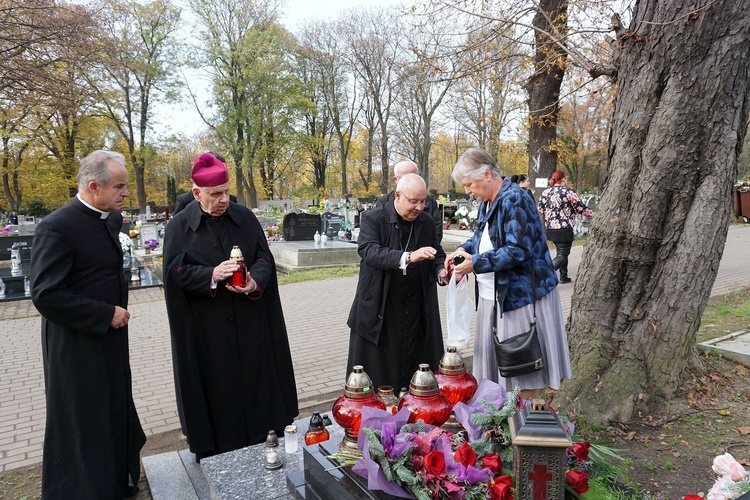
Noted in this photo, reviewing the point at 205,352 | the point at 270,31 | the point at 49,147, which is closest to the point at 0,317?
the point at 205,352

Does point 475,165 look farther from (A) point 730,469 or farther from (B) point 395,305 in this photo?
(A) point 730,469

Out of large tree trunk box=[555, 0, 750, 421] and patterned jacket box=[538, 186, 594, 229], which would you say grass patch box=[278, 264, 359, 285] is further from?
large tree trunk box=[555, 0, 750, 421]

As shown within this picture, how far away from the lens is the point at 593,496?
1835 mm

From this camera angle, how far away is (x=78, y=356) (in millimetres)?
2760

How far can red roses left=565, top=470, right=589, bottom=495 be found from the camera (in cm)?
179

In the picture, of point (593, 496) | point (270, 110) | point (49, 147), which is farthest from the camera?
point (270, 110)

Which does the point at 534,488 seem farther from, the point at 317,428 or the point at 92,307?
the point at 92,307

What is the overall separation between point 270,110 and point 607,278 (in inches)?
1462

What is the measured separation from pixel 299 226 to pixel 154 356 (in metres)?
9.57

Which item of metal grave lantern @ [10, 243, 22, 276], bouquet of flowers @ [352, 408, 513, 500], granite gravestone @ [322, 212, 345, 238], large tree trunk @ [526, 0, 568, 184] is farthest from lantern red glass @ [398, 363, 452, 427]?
granite gravestone @ [322, 212, 345, 238]

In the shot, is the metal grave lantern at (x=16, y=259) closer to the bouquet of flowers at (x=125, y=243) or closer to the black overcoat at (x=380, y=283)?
the bouquet of flowers at (x=125, y=243)

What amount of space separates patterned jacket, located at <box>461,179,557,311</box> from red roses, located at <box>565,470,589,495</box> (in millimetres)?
1311

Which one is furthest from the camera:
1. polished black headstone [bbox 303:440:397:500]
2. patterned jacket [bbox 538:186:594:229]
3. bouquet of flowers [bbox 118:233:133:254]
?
bouquet of flowers [bbox 118:233:133:254]

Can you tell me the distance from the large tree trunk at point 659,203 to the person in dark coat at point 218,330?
2.33m
